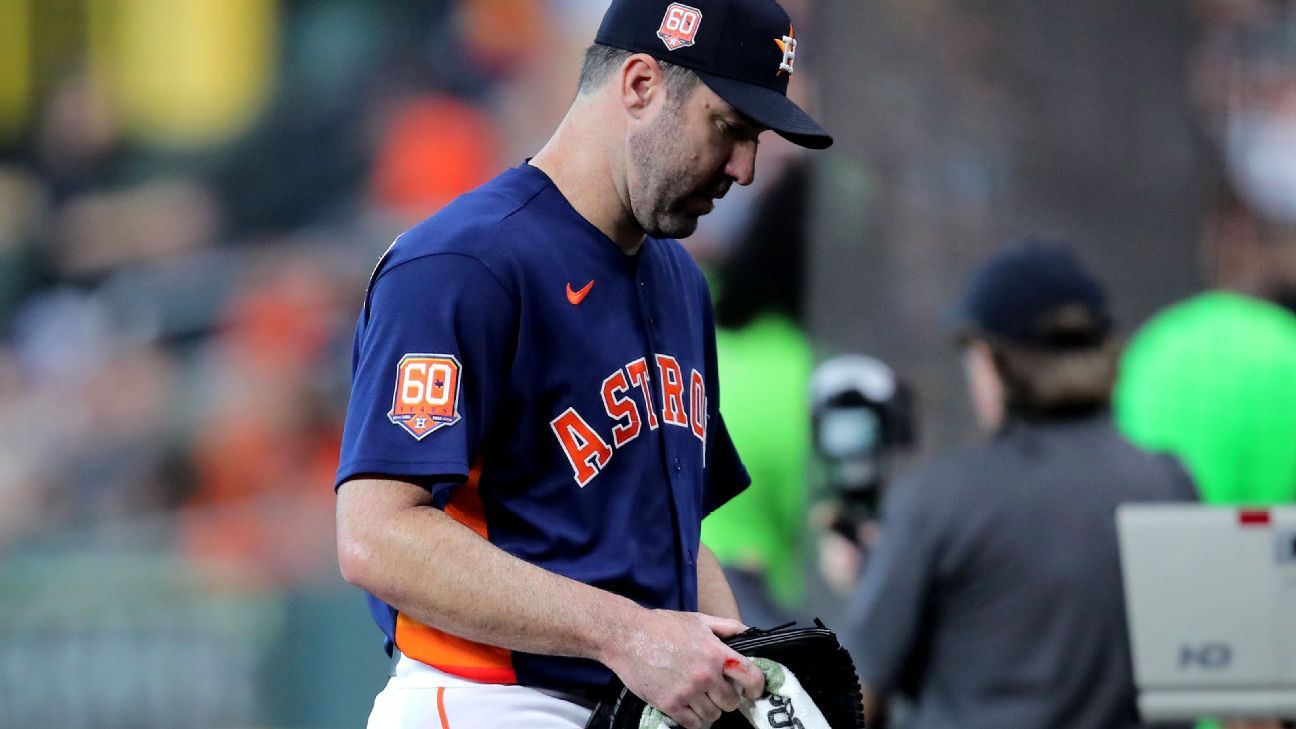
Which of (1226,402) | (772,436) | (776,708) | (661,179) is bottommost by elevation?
(772,436)

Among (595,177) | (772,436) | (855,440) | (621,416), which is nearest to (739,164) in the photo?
(595,177)

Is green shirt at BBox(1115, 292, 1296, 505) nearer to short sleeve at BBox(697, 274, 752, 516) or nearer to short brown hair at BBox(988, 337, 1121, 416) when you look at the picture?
short brown hair at BBox(988, 337, 1121, 416)

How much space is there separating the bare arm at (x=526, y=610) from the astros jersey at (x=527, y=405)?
0.12 feet

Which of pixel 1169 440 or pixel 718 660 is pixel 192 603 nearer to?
Answer: pixel 1169 440

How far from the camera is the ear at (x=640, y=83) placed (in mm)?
2148

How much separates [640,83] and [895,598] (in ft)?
5.32

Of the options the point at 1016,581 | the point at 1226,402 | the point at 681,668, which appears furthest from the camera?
the point at 1226,402

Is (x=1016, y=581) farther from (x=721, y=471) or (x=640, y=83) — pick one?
(x=640, y=83)

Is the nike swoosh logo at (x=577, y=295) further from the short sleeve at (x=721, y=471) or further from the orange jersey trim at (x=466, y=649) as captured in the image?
the short sleeve at (x=721, y=471)

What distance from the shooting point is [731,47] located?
2.13m

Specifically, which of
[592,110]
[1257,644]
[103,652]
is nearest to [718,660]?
[592,110]

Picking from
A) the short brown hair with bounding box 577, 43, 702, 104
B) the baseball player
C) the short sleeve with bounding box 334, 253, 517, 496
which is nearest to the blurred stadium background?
the short brown hair with bounding box 577, 43, 702, 104

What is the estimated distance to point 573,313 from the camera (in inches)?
83.3

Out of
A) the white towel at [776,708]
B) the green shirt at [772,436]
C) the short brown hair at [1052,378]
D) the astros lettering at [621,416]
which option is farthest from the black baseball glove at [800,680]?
the green shirt at [772,436]
